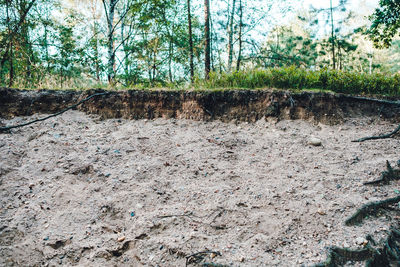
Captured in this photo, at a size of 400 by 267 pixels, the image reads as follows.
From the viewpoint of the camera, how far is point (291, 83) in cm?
436

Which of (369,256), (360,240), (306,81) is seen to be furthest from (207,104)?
(369,256)

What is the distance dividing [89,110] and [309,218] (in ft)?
11.7

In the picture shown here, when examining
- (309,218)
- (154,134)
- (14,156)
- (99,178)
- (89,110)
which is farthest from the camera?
(89,110)

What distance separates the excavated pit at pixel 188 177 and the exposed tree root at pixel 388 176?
64 mm

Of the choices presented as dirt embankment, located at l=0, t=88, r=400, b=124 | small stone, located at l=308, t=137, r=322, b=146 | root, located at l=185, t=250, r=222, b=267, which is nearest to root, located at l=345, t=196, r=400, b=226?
small stone, located at l=308, t=137, r=322, b=146

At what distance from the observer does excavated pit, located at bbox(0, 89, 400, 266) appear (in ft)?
7.40

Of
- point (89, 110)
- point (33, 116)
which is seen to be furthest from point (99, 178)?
point (33, 116)

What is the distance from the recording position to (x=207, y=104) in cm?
416

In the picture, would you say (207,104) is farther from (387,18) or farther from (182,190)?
(387,18)

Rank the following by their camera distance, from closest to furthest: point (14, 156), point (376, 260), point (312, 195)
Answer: point (376, 260)
point (312, 195)
point (14, 156)

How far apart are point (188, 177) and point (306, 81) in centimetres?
280

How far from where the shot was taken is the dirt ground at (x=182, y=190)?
7.34ft

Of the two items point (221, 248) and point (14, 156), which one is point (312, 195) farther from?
point (14, 156)

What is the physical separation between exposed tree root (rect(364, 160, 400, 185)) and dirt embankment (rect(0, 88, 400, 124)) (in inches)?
46.5
